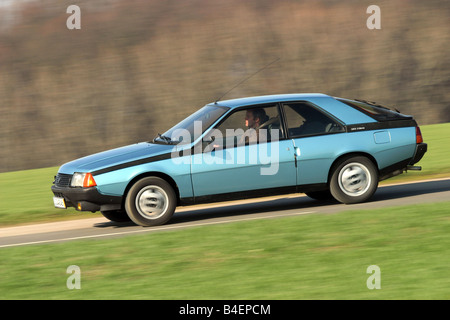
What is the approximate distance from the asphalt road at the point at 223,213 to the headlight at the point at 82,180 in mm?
673

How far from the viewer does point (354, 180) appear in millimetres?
10125

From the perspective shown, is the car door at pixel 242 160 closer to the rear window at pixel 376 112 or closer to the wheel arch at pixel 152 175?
the wheel arch at pixel 152 175

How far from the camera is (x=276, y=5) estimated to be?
95.0 ft

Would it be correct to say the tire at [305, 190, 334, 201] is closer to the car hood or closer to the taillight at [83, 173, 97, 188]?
the car hood

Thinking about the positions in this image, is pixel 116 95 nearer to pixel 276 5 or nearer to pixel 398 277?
pixel 276 5

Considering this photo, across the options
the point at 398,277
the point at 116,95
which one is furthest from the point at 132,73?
the point at 398,277

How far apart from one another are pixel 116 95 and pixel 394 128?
1804cm

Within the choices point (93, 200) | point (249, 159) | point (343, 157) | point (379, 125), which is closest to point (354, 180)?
point (343, 157)

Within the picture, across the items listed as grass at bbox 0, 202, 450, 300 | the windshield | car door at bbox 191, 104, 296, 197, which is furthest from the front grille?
car door at bbox 191, 104, 296, 197

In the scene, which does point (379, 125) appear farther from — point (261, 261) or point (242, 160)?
point (261, 261)

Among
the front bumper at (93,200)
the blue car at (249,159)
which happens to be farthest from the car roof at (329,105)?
the front bumper at (93,200)

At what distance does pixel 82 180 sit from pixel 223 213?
2.37 metres

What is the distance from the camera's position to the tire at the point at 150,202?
30.7 ft

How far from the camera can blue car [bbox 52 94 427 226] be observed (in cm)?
938
